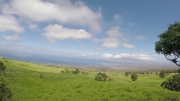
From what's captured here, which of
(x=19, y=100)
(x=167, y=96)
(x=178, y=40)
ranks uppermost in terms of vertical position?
(x=178, y=40)

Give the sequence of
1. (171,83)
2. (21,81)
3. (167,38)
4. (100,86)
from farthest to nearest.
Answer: (21,81) < (100,86) < (171,83) < (167,38)

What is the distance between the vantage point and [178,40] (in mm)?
28000

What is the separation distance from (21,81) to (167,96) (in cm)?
3872

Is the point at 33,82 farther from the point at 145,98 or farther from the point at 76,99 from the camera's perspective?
the point at 145,98

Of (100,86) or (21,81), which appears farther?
(21,81)

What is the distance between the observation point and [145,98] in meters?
27.7

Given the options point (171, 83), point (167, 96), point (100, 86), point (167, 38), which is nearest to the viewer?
point (167, 96)

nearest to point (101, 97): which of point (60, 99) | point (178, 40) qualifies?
point (60, 99)

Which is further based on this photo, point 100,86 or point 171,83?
point 100,86

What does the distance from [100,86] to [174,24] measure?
2204 centimetres

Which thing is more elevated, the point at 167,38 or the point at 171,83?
the point at 167,38

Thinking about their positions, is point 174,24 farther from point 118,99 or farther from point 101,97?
point 101,97

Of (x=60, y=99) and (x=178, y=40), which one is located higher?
(x=178, y=40)

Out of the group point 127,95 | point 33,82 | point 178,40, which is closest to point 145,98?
point 127,95
